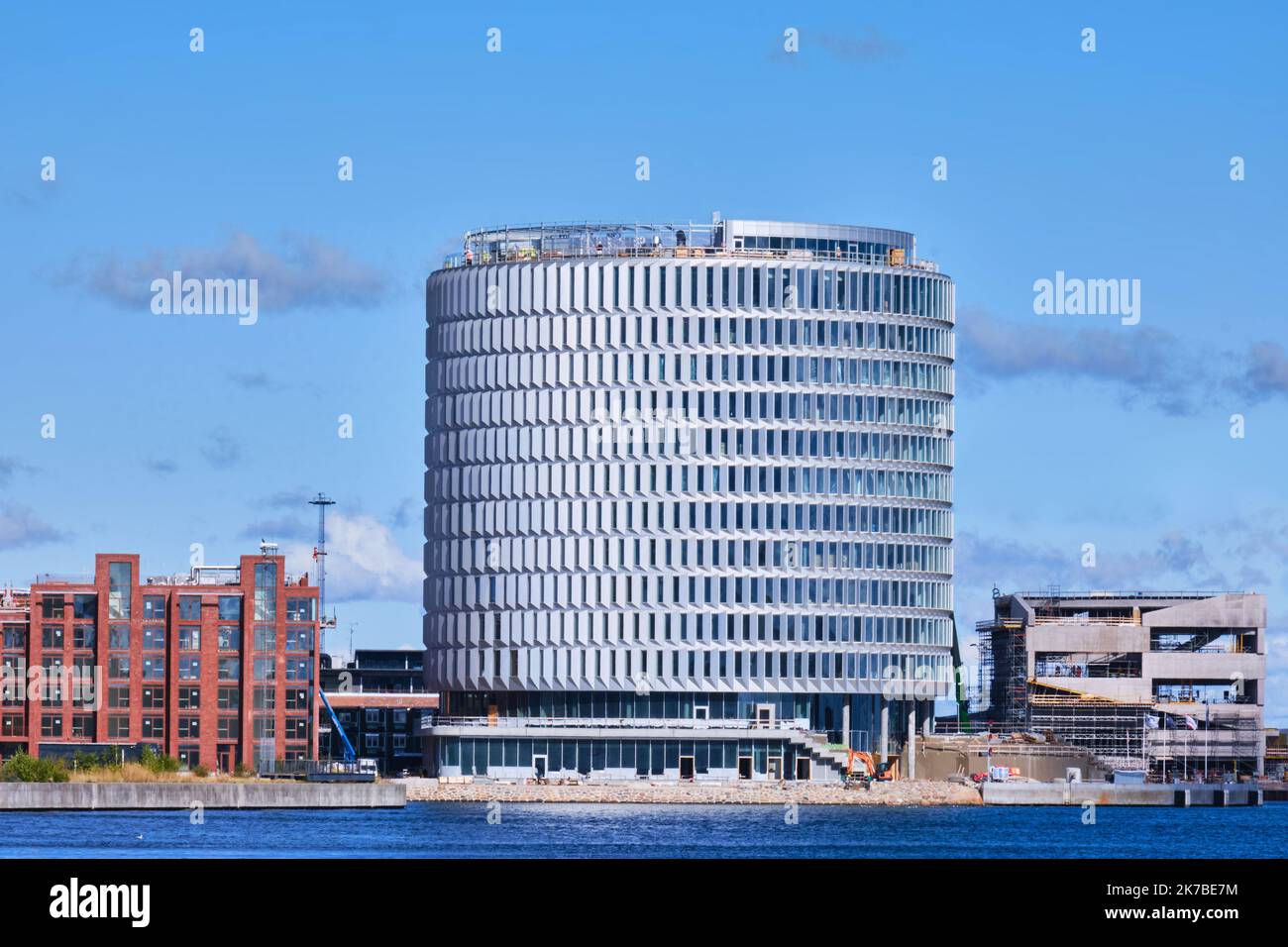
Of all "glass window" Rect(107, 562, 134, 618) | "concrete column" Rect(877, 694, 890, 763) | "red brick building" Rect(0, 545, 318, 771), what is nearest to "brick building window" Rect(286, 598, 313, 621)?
"red brick building" Rect(0, 545, 318, 771)

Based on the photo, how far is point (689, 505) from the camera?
190 metres

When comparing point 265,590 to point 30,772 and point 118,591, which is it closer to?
point 118,591

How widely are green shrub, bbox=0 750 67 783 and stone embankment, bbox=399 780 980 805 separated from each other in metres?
32.6

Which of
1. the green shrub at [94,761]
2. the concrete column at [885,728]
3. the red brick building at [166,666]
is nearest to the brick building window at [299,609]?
the red brick building at [166,666]

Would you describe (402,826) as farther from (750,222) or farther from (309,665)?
(750,222)

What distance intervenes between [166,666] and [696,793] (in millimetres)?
43182

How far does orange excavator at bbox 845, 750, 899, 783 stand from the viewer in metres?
190

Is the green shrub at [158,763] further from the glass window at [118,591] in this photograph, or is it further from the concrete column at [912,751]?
the concrete column at [912,751]

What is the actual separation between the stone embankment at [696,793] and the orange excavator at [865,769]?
5.90m

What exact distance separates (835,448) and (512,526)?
27.2 meters

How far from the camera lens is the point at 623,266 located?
7584 inches

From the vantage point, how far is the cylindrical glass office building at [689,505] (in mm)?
190625

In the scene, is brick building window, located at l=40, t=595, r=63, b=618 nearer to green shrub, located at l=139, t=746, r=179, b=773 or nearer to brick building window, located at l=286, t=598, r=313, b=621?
brick building window, located at l=286, t=598, r=313, b=621
